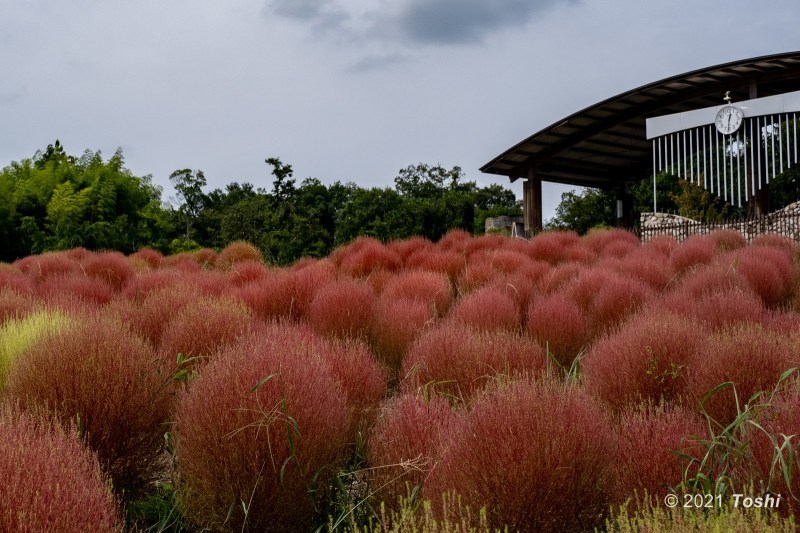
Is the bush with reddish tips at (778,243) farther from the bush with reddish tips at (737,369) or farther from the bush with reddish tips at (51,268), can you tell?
the bush with reddish tips at (51,268)

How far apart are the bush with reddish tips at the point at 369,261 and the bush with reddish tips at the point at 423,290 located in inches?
61.1

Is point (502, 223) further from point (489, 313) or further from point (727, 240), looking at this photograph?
point (489, 313)

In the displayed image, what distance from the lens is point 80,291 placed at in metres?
6.02

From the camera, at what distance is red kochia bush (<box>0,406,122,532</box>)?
5.64 ft

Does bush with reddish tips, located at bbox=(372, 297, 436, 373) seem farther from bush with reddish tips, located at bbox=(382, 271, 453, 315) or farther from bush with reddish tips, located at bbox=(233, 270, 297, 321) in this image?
bush with reddish tips, located at bbox=(233, 270, 297, 321)

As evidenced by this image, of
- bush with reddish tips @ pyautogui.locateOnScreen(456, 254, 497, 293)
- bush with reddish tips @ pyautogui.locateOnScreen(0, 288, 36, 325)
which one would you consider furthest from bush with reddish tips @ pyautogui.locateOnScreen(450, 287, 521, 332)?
bush with reddish tips @ pyautogui.locateOnScreen(0, 288, 36, 325)

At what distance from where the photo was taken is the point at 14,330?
3922 millimetres

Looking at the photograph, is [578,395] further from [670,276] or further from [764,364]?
→ [670,276]

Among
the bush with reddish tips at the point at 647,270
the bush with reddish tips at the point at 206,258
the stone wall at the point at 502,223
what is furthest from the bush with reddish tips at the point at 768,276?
the stone wall at the point at 502,223

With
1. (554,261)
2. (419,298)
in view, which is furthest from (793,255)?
(419,298)

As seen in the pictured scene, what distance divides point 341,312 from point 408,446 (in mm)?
2272

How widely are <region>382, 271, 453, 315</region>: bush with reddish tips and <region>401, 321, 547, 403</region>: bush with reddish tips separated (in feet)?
5.60

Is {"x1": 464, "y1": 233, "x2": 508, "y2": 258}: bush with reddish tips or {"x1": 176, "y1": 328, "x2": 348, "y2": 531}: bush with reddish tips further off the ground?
{"x1": 464, "y1": 233, "x2": 508, "y2": 258}: bush with reddish tips

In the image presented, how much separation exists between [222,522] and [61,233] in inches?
707
